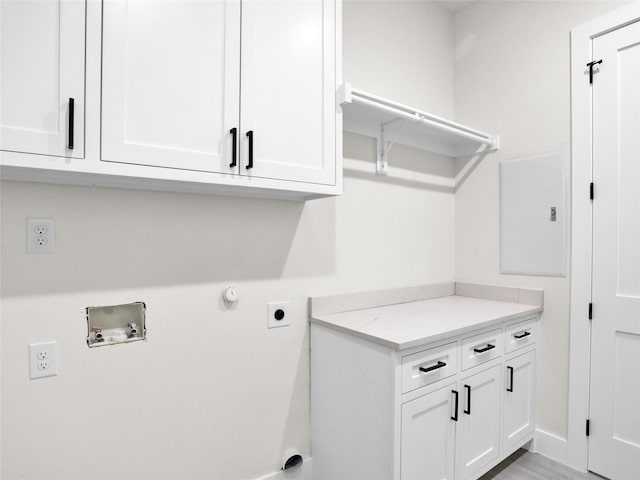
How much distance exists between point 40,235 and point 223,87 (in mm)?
797

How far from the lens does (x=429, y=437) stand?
5.08 ft

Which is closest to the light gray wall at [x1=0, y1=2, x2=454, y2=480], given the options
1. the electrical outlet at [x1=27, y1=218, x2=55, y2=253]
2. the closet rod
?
the electrical outlet at [x1=27, y1=218, x2=55, y2=253]

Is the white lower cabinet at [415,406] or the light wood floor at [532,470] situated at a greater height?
the white lower cabinet at [415,406]

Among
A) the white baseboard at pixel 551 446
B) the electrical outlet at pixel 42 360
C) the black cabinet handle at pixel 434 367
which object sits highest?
the electrical outlet at pixel 42 360

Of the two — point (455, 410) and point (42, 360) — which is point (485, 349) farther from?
point (42, 360)

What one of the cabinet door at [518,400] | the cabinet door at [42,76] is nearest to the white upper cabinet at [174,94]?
the cabinet door at [42,76]

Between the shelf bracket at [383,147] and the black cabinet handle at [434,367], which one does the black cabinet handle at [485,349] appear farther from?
the shelf bracket at [383,147]

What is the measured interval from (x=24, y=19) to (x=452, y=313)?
2012 mm

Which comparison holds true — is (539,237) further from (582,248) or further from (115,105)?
(115,105)

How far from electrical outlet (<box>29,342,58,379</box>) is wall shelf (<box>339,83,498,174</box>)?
1432 mm

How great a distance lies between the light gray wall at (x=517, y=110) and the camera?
210 cm

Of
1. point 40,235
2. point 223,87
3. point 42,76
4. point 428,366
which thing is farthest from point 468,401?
point 42,76

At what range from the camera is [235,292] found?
1.62 metres

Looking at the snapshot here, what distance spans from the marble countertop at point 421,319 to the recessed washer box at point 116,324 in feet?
2.59
